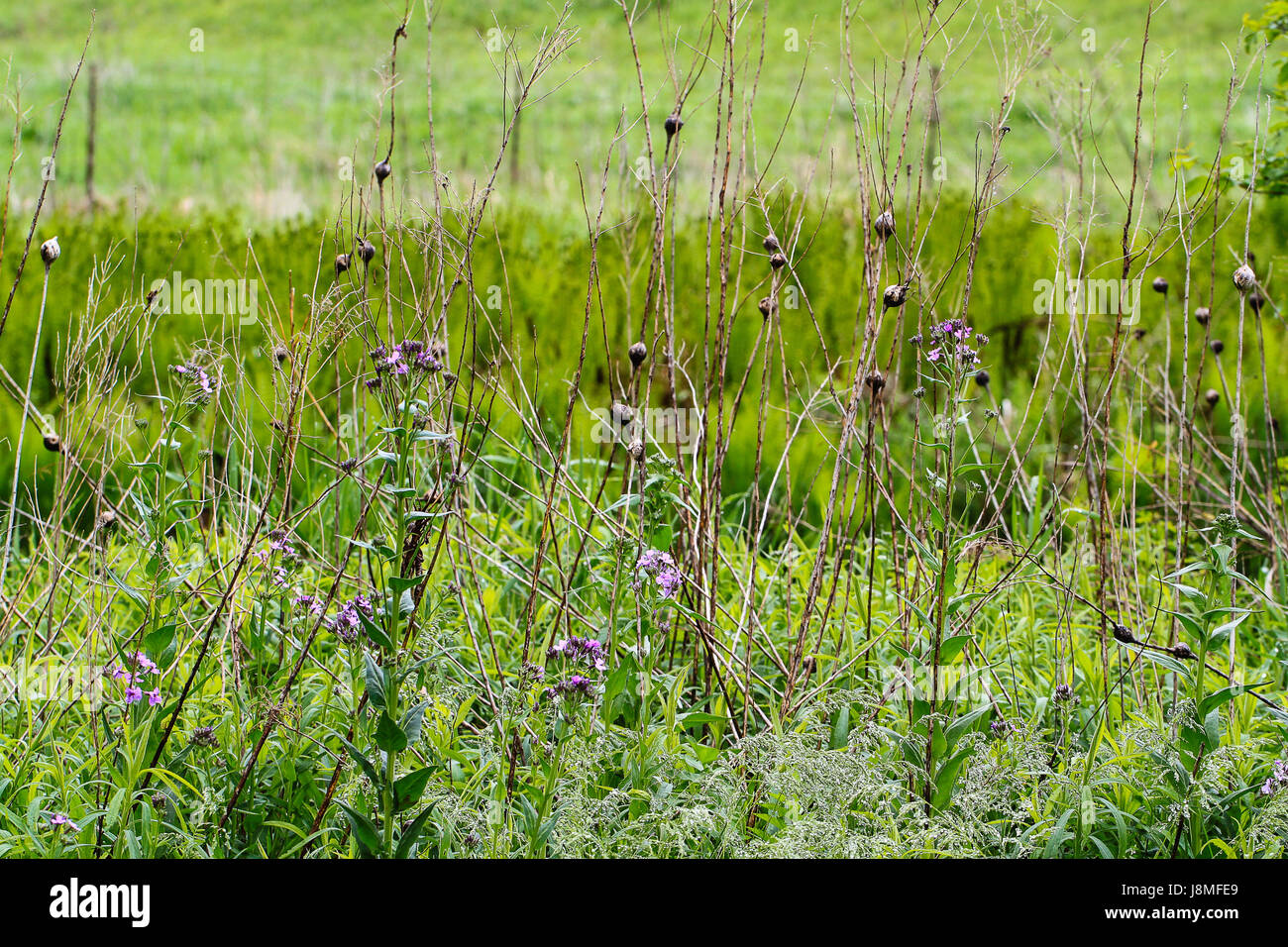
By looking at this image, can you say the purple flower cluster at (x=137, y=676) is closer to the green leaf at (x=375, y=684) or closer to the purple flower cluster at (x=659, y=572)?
the green leaf at (x=375, y=684)

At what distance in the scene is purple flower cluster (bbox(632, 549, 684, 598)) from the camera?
1767mm

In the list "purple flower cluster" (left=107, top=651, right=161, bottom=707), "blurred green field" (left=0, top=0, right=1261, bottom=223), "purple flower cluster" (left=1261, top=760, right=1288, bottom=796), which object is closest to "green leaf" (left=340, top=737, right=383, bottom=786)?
"purple flower cluster" (left=107, top=651, right=161, bottom=707)

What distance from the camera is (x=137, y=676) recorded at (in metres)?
1.83

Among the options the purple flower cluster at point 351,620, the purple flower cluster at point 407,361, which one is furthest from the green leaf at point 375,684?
the purple flower cluster at point 407,361

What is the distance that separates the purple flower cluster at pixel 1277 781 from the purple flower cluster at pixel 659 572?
97 centimetres

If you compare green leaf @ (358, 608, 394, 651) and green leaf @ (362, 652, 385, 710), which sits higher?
green leaf @ (358, 608, 394, 651)

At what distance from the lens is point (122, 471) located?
3.25 m

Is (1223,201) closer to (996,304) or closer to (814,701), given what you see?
(996,304)

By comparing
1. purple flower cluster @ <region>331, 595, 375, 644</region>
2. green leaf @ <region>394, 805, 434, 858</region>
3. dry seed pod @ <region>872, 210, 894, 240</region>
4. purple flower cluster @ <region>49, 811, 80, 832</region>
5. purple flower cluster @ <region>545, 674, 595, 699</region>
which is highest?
dry seed pod @ <region>872, 210, 894, 240</region>

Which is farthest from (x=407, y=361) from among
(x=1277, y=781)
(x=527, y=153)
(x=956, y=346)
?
(x=527, y=153)

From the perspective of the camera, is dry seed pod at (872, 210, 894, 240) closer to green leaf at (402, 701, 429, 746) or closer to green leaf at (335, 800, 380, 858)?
green leaf at (402, 701, 429, 746)

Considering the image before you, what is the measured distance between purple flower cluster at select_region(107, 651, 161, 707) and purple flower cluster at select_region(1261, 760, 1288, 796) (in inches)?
68.1

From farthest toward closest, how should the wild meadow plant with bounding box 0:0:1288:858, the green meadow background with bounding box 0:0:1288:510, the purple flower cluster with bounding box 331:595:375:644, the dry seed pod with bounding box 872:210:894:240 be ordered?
the green meadow background with bounding box 0:0:1288:510, the dry seed pod with bounding box 872:210:894:240, the wild meadow plant with bounding box 0:0:1288:858, the purple flower cluster with bounding box 331:595:375:644
